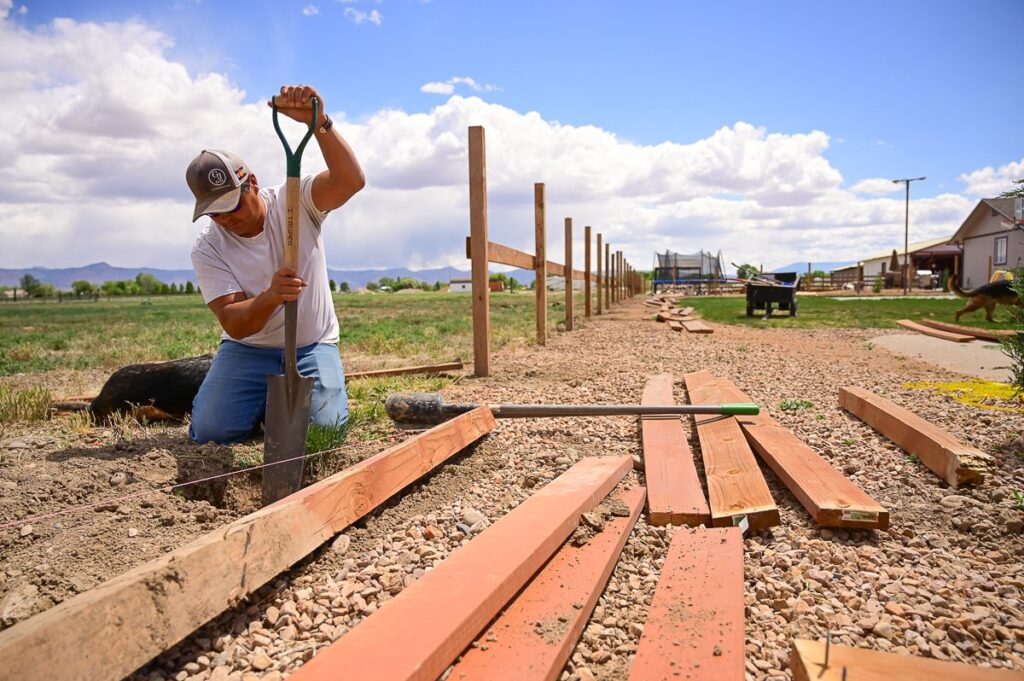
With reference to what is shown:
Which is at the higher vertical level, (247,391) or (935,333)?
(247,391)

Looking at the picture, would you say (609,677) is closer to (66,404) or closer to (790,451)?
(790,451)

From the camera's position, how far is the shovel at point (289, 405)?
9.18 ft

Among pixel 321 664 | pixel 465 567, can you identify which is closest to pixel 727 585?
pixel 465 567

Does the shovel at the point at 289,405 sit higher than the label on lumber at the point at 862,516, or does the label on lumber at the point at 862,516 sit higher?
the shovel at the point at 289,405

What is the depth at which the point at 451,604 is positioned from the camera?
5.90 feet

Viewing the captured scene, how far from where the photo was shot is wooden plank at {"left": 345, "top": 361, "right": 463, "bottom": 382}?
6.14 m

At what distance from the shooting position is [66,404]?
5.00m

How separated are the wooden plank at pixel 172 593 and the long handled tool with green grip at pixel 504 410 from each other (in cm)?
148

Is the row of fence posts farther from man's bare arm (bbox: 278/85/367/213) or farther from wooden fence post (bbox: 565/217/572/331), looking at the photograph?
man's bare arm (bbox: 278/85/367/213)

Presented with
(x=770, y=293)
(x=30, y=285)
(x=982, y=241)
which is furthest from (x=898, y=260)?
(x=30, y=285)

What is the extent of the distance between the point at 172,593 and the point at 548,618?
94 cm

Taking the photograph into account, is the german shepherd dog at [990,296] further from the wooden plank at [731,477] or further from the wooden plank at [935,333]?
the wooden plank at [731,477]

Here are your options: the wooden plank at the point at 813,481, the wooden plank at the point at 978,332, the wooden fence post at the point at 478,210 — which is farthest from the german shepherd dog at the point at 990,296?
the wooden plank at the point at 813,481

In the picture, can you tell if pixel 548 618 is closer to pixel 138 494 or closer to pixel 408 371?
pixel 138 494
